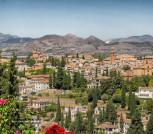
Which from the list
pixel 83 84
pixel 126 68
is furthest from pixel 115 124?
pixel 126 68

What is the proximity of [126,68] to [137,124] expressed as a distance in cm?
2428

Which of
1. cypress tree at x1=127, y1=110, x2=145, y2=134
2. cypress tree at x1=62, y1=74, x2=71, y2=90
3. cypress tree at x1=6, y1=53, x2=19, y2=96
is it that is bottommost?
cypress tree at x1=127, y1=110, x2=145, y2=134

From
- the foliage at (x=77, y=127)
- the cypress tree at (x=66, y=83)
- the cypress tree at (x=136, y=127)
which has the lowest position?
the foliage at (x=77, y=127)

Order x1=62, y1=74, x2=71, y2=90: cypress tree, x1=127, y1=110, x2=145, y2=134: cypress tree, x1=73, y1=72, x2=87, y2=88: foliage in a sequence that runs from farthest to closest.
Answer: x1=73, y1=72, x2=87, y2=88: foliage
x1=62, y1=74, x2=71, y2=90: cypress tree
x1=127, y1=110, x2=145, y2=134: cypress tree

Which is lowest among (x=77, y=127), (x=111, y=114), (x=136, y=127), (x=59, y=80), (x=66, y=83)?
(x=77, y=127)

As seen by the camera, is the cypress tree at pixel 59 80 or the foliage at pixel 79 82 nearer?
the cypress tree at pixel 59 80

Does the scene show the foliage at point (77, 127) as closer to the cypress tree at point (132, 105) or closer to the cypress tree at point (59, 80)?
the cypress tree at point (132, 105)

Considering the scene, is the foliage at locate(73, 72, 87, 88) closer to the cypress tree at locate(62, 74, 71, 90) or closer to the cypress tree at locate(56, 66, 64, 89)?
the cypress tree at locate(62, 74, 71, 90)

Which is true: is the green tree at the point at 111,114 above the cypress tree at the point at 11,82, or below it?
below

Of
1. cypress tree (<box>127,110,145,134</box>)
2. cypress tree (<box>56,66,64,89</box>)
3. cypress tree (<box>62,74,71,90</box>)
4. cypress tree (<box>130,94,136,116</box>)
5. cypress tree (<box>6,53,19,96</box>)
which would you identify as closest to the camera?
cypress tree (<box>6,53,19,96</box>)

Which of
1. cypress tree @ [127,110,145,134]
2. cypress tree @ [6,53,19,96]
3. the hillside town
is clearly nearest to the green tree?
the hillside town

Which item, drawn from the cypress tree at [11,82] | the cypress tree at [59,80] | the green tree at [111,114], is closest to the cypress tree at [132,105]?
the green tree at [111,114]

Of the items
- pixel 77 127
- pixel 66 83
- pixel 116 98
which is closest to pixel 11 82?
pixel 77 127

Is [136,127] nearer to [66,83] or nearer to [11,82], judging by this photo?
[11,82]
